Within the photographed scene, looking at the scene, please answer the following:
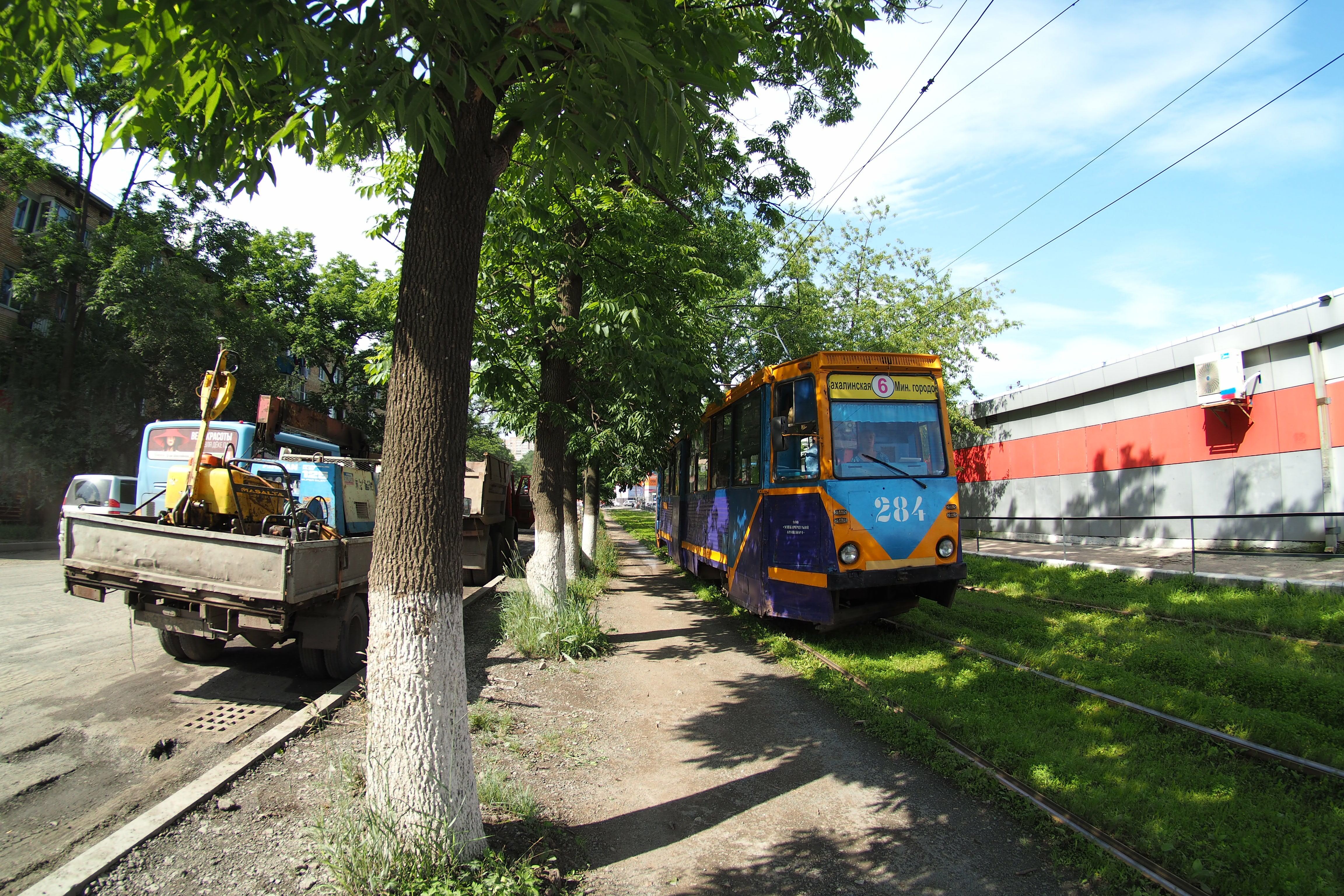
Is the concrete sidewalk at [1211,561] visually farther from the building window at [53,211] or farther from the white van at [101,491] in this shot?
the building window at [53,211]

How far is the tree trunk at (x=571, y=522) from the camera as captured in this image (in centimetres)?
1185

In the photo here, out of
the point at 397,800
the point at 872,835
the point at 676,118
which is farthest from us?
the point at 872,835

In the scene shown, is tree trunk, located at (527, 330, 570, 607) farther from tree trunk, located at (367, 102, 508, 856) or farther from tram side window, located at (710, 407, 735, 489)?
tree trunk, located at (367, 102, 508, 856)

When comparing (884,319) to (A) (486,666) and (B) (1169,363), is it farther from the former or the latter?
(A) (486,666)

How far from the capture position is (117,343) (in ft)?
75.9

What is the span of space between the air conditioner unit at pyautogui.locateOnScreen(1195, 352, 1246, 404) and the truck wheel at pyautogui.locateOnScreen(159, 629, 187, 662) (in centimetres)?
1822

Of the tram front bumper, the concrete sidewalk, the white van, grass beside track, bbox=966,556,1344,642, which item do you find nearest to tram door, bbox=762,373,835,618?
the tram front bumper

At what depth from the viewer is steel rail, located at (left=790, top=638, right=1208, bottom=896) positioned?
10.8 feet

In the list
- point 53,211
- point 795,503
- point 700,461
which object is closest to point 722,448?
point 700,461

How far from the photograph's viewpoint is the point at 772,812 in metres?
4.24

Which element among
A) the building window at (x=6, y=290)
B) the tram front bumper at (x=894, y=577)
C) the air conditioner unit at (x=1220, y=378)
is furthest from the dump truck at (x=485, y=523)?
the building window at (x=6, y=290)

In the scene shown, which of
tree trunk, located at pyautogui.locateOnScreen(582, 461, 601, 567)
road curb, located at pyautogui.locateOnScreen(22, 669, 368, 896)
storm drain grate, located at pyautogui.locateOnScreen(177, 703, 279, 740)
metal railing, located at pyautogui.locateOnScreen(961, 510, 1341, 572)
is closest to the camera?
road curb, located at pyautogui.locateOnScreen(22, 669, 368, 896)

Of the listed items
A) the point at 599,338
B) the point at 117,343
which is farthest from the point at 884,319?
the point at 117,343

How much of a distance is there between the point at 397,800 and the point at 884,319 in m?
22.0
